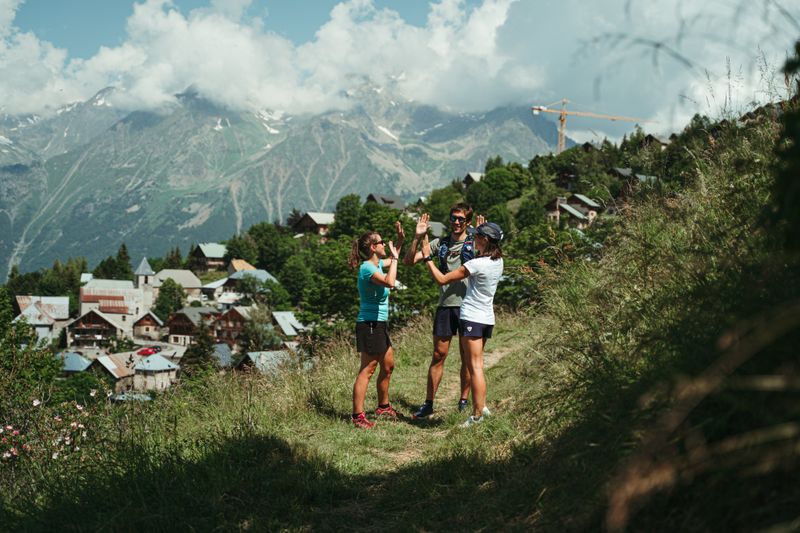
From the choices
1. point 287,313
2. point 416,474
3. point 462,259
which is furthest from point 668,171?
point 287,313

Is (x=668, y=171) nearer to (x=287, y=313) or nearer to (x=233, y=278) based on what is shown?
(x=287, y=313)

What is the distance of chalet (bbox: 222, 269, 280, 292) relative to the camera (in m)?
123

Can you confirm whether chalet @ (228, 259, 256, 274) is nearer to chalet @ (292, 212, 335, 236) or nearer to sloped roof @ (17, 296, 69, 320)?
chalet @ (292, 212, 335, 236)

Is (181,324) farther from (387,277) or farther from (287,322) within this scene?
(387,277)

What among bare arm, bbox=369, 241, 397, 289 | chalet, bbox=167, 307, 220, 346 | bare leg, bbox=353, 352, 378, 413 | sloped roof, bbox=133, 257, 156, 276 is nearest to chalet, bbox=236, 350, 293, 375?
bare leg, bbox=353, 352, 378, 413

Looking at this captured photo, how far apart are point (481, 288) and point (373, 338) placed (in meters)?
1.30

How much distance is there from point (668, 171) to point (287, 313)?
90.8m

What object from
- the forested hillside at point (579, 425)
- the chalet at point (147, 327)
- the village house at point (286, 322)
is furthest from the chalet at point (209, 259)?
the forested hillside at point (579, 425)

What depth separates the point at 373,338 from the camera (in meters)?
7.11

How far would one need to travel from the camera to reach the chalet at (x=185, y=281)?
471ft

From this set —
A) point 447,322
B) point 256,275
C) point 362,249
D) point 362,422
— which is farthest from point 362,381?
point 256,275

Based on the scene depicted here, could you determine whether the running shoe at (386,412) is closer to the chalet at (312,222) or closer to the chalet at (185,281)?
the chalet at (185,281)

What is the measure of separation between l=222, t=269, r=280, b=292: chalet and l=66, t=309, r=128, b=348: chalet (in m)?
24.0

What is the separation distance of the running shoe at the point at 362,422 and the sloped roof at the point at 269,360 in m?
2.18
